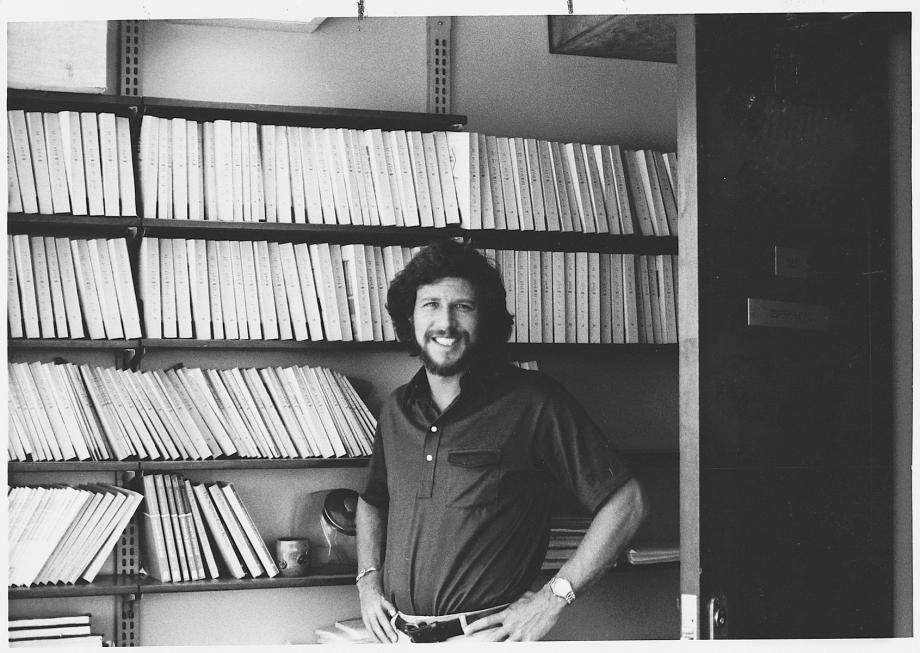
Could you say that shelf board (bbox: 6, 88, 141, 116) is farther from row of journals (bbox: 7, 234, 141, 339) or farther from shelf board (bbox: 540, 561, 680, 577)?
shelf board (bbox: 540, 561, 680, 577)

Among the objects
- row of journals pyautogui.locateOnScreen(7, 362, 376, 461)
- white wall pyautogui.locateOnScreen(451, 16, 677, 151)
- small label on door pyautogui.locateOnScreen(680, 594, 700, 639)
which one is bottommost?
small label on door pyautogui.locateOnScreen(680, 594, 700, 639)

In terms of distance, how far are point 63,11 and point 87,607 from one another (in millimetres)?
1721

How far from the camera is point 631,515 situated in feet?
9.75

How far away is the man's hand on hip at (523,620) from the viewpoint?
2.90 meters

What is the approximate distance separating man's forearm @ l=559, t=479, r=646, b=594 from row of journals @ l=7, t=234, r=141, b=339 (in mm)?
1376

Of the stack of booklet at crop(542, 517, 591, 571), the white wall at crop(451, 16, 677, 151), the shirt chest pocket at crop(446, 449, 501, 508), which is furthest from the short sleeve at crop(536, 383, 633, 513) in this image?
the white wall at crop(451, 16, 677, 151)

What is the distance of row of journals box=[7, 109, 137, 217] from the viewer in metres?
3.09

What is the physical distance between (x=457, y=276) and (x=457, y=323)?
0.46 feet

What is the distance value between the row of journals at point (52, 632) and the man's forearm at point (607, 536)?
1.38 metres

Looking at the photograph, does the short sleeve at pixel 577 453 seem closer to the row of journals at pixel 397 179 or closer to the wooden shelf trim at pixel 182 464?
the wooden shelf trim at pixel 182 464

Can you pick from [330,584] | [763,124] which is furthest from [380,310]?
[763,124]

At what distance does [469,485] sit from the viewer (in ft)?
9.91

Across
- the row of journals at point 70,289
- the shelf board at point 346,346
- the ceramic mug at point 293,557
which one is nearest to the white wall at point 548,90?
the shelf board at point 346,346

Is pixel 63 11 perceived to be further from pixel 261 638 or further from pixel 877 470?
pixel 877 470
